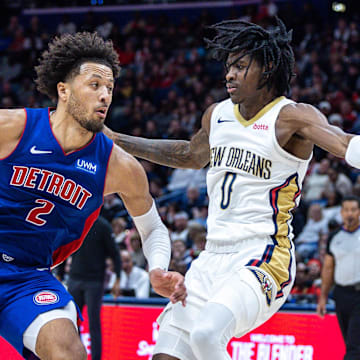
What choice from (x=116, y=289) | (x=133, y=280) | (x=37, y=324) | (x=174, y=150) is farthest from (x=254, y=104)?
(x=133, y=280)

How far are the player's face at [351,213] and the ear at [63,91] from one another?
12.5 feet

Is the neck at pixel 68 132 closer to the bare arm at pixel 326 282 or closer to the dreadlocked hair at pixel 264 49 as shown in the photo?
the dreadlocked hair at pixel 264 49

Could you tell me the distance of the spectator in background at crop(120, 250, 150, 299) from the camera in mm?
8202

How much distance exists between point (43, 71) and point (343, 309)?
3869mm

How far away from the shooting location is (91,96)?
3695 millimetres

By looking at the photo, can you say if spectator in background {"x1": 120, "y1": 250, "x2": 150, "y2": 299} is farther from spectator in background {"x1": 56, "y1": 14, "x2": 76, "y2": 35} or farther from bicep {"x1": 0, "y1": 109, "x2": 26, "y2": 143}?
spectator in background {"x1": 56, "y1": 14, "x2": 76, "y2": 35}

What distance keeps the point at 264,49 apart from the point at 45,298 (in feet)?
6.40

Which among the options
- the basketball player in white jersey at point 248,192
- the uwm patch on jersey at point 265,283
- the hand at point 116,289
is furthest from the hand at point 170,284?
the hand at point 116,289

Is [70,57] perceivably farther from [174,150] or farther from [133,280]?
[133,280]

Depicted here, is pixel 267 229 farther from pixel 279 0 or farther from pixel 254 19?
pixel 279 0

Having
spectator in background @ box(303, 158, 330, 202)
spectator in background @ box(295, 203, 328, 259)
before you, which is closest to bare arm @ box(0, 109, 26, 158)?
spectator in background @ box(295, 203, 328, 259)

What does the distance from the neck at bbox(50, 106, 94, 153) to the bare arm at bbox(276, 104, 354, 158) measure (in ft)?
3.67

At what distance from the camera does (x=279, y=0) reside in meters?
16.2

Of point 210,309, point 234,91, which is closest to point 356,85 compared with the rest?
point 234,91
